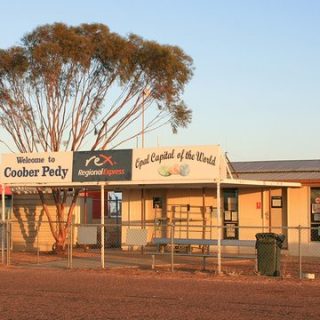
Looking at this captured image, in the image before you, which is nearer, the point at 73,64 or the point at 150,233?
the point at 73,64

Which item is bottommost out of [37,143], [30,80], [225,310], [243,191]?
[225,310]

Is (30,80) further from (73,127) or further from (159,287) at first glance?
(159,287)

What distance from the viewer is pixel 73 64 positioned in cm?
2952

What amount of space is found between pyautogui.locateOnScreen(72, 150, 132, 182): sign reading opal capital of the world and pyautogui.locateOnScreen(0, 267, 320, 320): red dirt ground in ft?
9.32

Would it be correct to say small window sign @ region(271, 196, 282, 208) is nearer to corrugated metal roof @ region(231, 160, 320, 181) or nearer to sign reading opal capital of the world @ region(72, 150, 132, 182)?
corrugated metal roof @ region(231, 160, 320, 181)

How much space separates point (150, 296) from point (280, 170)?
14.6 meters

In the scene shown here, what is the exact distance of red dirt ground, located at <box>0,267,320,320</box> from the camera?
46.2 feet

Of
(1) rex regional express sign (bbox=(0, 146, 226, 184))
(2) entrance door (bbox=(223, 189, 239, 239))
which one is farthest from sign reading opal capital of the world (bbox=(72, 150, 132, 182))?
(2) entrance door (bbox=(223, 189, 239, 239))

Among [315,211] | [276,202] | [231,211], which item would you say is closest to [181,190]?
[231,211]

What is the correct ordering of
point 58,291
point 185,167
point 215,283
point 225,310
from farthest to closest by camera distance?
point 185,167, point 215,283, point 58,291, point 225,310

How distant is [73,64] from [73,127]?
8.06ft

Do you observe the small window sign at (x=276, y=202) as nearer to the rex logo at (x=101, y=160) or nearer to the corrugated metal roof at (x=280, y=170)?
the corrugated metal roof at (x=280, y=170)

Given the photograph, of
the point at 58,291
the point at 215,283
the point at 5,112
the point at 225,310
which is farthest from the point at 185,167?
the point at 5,112

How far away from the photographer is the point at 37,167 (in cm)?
2511
